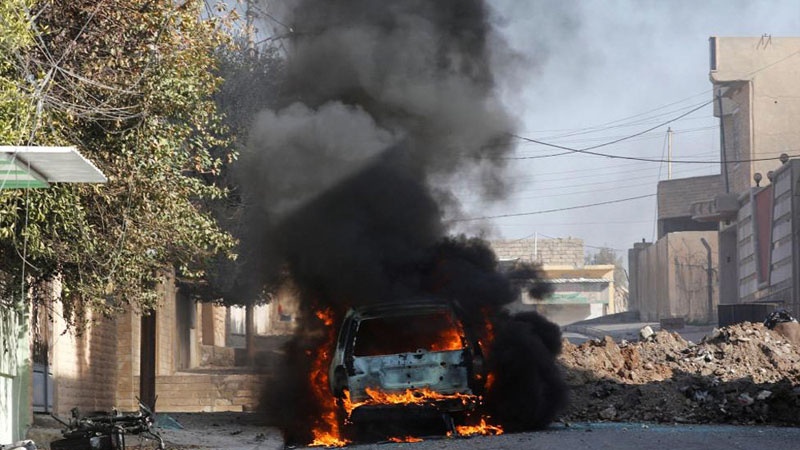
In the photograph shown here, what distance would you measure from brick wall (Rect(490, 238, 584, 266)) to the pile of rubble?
50.3m

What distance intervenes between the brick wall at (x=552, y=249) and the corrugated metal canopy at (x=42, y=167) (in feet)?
212

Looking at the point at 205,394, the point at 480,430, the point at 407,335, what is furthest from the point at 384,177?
the point at 205,394

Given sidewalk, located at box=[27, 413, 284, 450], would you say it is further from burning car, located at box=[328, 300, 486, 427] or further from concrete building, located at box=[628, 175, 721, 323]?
concrete building, located at box=[628, 175, 721, 323]

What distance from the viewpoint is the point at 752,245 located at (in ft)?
128

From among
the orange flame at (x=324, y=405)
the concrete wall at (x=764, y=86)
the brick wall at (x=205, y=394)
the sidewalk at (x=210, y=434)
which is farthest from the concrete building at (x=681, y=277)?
the orange flame at (x=324, y=405)

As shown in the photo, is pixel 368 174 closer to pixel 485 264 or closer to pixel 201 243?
pixel 485 264

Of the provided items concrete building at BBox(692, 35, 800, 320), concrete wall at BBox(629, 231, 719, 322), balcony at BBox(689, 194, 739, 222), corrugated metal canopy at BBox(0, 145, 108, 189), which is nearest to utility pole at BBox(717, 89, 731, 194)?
concrete building at BBox(692, 35, 800, 320)

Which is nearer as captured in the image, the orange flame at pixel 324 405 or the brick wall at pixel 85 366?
the orange flame at pixel 324 405

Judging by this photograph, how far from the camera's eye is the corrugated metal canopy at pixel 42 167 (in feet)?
30.0

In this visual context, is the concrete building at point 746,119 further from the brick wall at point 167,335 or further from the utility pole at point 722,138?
the brick wall at point 167,335

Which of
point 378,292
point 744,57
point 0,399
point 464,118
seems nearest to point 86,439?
point 0,399

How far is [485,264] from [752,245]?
23.7m

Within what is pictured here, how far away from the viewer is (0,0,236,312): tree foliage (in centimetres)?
1216

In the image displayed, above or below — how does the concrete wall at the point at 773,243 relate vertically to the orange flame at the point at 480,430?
above
